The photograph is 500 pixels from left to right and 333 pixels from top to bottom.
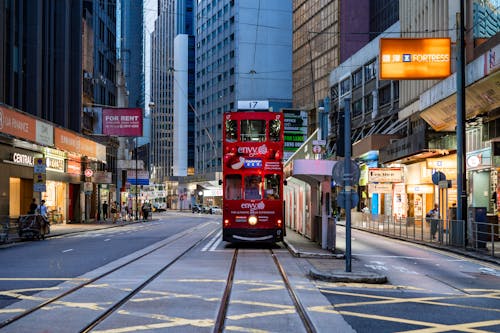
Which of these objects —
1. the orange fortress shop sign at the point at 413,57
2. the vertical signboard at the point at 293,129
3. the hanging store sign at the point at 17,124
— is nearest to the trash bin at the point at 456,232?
the orange fortress shop sign at the point at 413,57

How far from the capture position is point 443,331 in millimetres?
8844

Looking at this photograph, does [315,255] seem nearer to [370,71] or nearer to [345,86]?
[370,71]

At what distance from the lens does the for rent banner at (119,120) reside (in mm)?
44156

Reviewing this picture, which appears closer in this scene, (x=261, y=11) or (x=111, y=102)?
(x=111, y=102)

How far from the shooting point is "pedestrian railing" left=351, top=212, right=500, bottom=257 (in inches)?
872

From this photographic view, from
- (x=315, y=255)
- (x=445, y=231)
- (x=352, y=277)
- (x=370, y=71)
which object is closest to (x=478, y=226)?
(x=445, y=231)

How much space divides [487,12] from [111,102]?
49123 millimetres

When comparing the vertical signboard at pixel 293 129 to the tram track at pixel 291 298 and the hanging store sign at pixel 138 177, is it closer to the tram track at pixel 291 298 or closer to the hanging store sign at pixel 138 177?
the hanging store sign at pixel 138 177

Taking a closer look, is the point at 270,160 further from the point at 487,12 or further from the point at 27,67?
the point at 27,67

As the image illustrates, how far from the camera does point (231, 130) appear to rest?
24.5 meters

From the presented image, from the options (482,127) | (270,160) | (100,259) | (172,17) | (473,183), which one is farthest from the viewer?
(172,17)

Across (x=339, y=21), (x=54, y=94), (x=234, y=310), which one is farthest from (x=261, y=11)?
(x=234, y=310)

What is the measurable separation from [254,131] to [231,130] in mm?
855

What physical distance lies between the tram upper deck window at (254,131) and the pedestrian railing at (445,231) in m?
7.91
